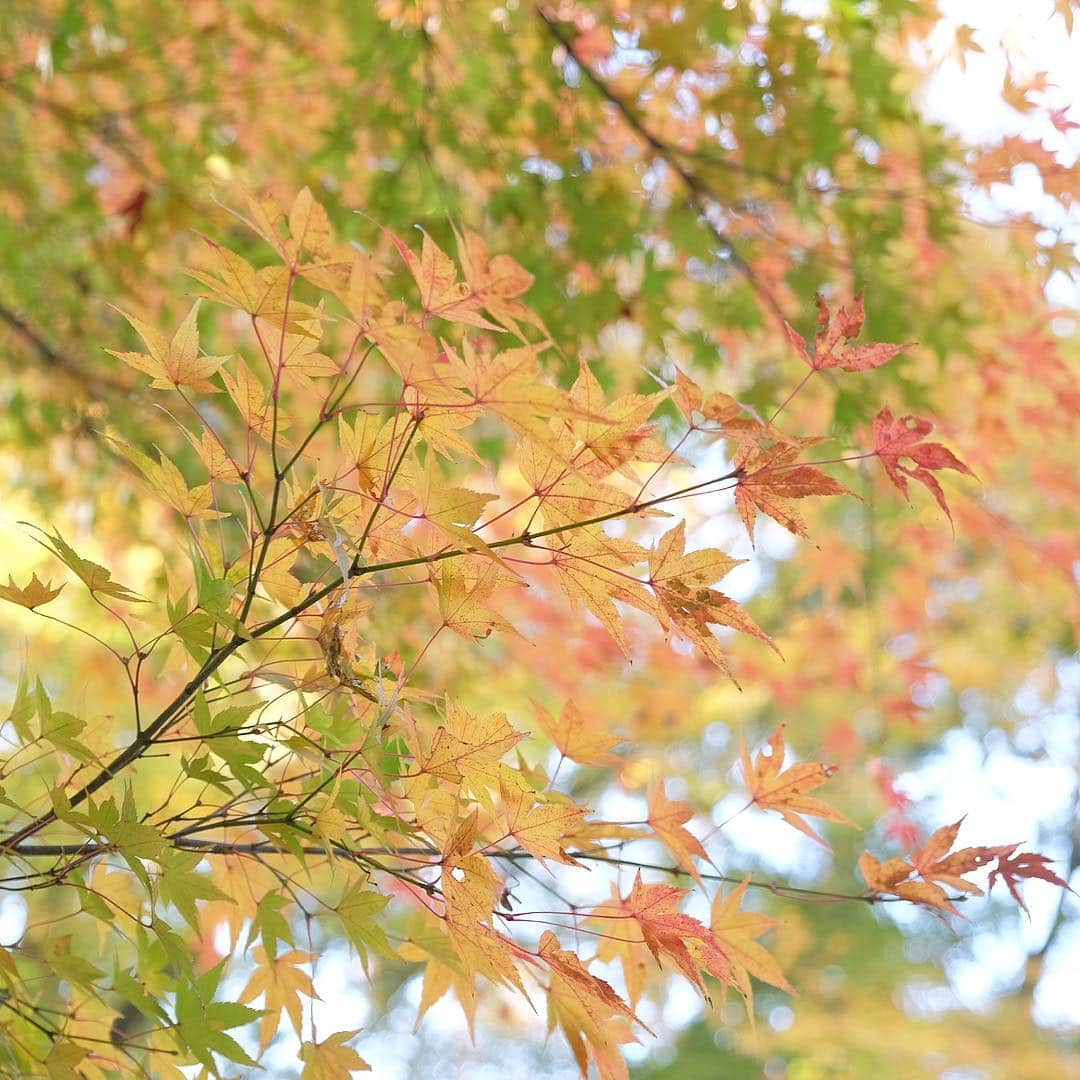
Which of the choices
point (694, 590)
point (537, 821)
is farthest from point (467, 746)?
point (694, 590)

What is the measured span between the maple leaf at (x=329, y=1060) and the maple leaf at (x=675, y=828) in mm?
263

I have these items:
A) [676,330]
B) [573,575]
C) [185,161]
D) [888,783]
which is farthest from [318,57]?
[573,575]

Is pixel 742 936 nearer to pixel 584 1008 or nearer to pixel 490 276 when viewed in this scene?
pixel 584 1008

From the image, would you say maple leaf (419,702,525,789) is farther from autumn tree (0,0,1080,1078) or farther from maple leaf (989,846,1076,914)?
maple leaf (989,846,1076,914)

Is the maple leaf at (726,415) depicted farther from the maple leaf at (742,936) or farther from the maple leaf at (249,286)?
the maple leaf at (742,936)

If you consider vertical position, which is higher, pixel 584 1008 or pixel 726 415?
pixel 726 415

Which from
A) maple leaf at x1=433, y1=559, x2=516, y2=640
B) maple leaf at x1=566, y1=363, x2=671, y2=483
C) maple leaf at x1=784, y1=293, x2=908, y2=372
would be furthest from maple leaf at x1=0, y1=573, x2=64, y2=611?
maple leaf at x1=784, y1=293, x2=908, y2=372

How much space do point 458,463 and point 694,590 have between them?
186 millimetres

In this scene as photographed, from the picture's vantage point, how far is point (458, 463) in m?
0.76

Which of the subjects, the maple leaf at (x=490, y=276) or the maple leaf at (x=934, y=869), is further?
the maple leaf at (x=934, y=869)

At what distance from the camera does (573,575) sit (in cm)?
71

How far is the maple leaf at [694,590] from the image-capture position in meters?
0.69

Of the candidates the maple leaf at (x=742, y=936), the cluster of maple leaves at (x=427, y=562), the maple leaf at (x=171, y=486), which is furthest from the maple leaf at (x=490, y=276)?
the maple leaf at (x=742, y=936)

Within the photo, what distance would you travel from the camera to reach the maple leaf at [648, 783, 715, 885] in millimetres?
824
